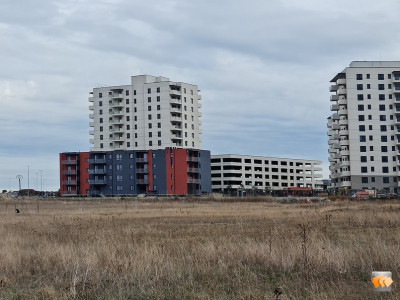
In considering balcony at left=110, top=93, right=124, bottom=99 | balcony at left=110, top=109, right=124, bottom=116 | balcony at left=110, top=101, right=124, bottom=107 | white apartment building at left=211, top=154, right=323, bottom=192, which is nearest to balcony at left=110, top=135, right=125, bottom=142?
balcony at left=110, top=109, right=124, bottom=116

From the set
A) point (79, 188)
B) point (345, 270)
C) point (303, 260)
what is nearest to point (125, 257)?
point (303, 260)

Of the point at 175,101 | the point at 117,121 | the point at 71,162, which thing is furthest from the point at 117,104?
the point at 71,162

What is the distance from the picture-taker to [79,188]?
5950 inches

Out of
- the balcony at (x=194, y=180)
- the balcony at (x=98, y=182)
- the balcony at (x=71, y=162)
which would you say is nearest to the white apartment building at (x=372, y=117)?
the balcony at (x=194, y=180)

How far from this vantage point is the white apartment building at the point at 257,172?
17488cm

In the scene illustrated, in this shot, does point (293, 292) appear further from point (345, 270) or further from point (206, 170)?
point (206, 170)

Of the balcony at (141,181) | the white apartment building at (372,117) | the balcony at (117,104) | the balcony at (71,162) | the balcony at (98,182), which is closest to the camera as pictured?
the white apartment building at (372,117)

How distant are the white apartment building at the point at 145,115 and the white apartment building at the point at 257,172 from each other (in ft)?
76.3

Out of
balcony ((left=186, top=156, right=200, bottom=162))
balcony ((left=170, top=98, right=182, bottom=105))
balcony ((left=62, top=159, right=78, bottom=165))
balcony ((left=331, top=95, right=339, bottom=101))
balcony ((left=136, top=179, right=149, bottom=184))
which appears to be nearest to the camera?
balcony ((left=136, top=179, right=149, bottom=184))

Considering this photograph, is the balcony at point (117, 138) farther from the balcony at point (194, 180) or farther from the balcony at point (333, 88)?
the balcony at point (333, 88)

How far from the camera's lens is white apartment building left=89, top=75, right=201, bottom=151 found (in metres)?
145

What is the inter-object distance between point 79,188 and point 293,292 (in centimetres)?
14419

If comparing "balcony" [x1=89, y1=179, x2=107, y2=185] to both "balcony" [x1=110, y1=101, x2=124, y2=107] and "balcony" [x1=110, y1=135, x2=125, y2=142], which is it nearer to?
"balcony" [x1=110, y1=135, x2=125, y2=142]

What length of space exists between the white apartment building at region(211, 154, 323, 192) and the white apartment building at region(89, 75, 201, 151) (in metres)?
23.2
